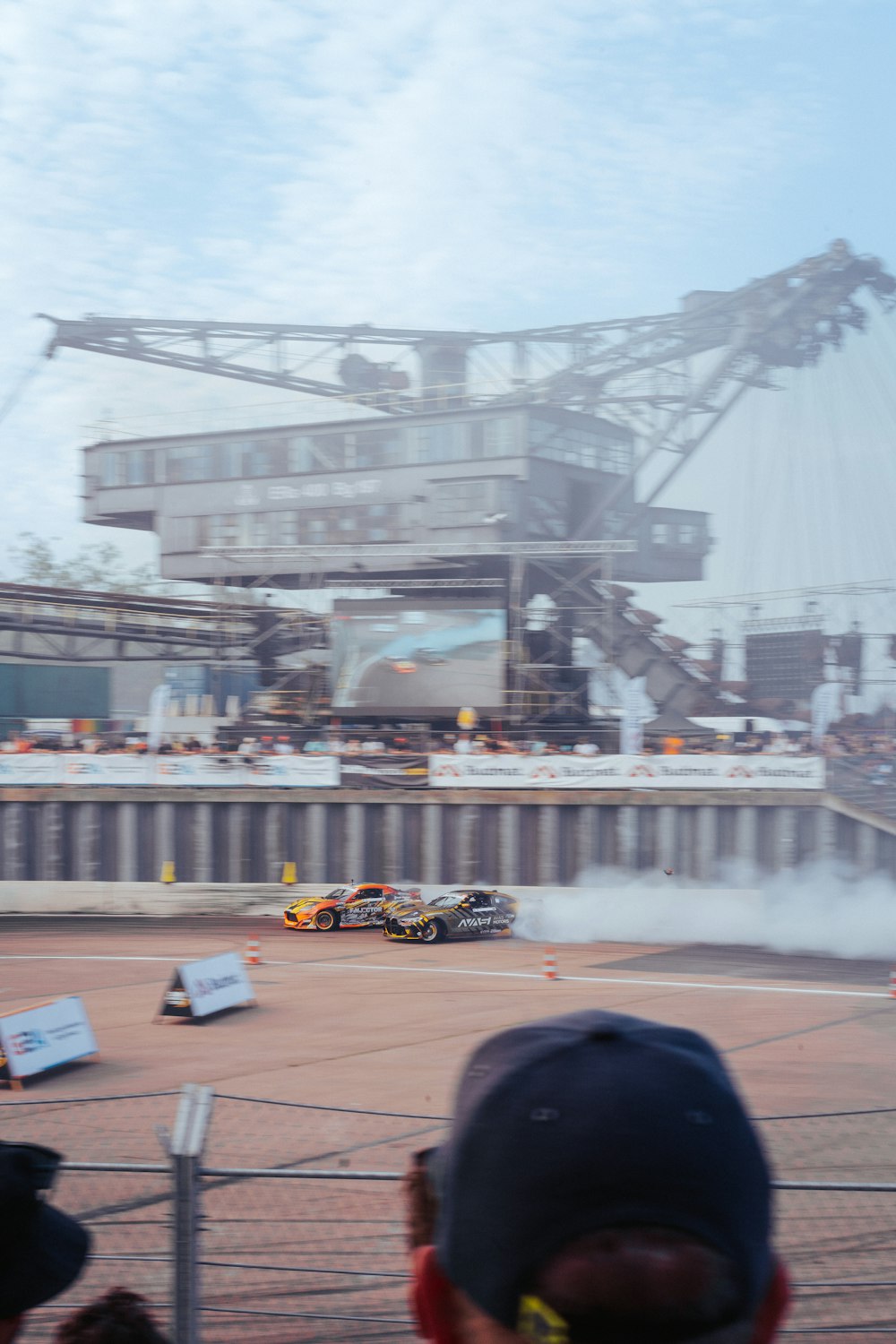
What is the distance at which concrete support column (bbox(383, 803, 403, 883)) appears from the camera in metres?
31.2

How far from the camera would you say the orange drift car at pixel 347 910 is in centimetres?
2836

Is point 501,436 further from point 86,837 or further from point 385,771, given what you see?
point 86,837

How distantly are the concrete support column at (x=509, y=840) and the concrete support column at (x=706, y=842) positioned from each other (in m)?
4.55

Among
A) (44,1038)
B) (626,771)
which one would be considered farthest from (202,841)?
(44,1038)

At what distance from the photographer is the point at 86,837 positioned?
31.4 meters

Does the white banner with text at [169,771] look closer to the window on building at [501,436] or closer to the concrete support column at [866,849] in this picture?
the concrete support column at [866,849]

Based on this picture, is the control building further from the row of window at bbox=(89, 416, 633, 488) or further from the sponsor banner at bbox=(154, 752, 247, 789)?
the sponsor banner at bbox=(154, 752, 247, 789)

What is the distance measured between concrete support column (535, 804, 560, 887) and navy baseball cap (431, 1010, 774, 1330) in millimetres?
29178

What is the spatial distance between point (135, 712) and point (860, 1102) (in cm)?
5815

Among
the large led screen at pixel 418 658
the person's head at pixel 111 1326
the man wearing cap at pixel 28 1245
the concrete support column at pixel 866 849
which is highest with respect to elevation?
the large led screen at pixel 418 658

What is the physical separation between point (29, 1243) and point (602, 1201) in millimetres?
1353

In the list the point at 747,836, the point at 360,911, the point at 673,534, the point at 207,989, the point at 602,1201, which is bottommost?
the point at 360,911

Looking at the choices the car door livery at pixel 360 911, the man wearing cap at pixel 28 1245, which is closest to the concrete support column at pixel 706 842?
the car door livery at pixel 360 911

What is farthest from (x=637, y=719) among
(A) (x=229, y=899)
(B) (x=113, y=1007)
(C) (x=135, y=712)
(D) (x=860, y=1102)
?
(C) (x=135, y=712)
